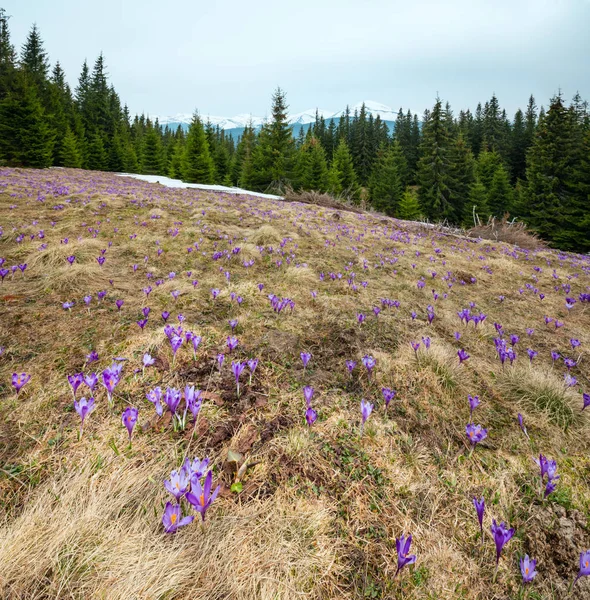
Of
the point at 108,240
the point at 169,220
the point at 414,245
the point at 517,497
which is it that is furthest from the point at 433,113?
the point at 517,497

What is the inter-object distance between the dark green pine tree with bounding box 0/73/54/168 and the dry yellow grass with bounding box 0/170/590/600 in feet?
106

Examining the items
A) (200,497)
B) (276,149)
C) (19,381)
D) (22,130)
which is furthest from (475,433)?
(22,130)

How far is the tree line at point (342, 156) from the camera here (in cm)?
2903

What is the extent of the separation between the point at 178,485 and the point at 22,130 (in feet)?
127

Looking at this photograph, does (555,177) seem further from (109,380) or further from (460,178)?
(109,380)

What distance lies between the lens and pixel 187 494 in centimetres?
150

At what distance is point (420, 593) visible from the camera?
1.53 meters

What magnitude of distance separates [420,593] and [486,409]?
6.37ft

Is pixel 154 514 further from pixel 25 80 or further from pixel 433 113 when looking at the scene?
pixel 433 113

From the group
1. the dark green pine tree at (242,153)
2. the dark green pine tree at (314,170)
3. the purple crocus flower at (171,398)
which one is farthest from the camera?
the dark green pine tree at (242,153)

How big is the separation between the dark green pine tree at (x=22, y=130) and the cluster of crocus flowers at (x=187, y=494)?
37.2 metres

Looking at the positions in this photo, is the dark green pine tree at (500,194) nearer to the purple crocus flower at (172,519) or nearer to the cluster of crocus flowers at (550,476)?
the cluster of crocus flowers at (550,476)

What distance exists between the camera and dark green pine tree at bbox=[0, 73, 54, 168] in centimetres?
2750

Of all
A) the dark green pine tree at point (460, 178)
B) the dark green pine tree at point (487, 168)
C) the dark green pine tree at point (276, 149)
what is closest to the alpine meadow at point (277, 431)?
the dark green pine tree at point (276, 149)
